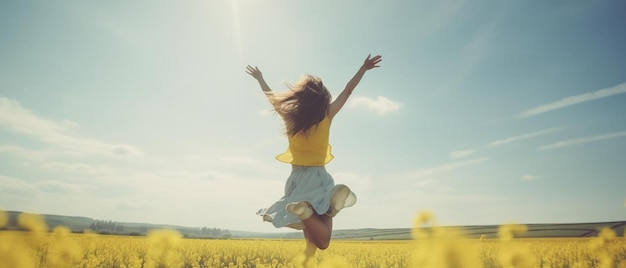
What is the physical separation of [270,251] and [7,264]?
12.0 m

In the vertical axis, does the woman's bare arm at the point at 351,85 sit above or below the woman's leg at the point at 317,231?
above

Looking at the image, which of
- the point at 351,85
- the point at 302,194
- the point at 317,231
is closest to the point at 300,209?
the point at 317,231

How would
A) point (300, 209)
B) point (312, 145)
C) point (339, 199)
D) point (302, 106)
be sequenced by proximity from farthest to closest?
1. point (312, 145)
2. point (302, 106)
3. point (339, 199)
4. point (300, 209)

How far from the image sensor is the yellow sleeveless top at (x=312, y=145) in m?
3.49

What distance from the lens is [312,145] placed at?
3539 millimetres

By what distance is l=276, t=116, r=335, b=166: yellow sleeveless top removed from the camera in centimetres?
349

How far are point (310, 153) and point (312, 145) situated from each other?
0.09 m

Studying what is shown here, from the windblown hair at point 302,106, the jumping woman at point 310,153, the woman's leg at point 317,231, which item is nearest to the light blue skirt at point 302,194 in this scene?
the jumping woman at point 310,153

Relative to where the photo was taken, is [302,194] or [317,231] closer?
[317,231]

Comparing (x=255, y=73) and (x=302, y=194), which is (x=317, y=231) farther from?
(x=255, y=73)

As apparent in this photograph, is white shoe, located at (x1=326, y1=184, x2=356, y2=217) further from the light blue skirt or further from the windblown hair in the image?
the windblown hair

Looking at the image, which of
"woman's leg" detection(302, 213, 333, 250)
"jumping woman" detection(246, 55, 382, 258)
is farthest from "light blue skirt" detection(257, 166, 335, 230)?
"woman's leg" detection(302, 213, 333, 250)

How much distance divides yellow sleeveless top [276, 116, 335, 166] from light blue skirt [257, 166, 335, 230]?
0.24ft

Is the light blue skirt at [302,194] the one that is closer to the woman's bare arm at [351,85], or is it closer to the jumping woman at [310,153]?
the jumping woman at [310,153]
